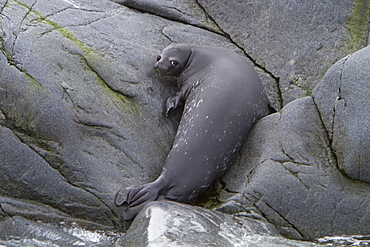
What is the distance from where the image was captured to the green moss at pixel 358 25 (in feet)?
23.7

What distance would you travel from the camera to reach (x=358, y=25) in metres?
7.27

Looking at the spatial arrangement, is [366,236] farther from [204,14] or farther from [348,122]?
[204,14]

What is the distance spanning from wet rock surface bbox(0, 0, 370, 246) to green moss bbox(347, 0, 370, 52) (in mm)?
16

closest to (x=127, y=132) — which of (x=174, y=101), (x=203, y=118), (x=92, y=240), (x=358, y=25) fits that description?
(x=174, y=101)

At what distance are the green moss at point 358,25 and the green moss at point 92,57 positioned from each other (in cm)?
258

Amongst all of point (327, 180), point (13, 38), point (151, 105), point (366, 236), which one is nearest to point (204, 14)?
point (151, 105)

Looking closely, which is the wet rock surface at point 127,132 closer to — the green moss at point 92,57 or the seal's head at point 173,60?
the green moss at point 92,57

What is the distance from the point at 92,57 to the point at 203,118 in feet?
4.40

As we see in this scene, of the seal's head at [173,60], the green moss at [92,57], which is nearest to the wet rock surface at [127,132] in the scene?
the green moss at [92,57]

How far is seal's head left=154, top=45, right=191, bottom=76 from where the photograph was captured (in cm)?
662

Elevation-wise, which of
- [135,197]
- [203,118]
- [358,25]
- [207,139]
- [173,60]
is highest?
[358,25]

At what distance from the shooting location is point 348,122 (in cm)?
562

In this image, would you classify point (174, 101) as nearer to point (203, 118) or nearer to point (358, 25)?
point (203, 118)

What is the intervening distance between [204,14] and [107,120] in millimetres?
2291
